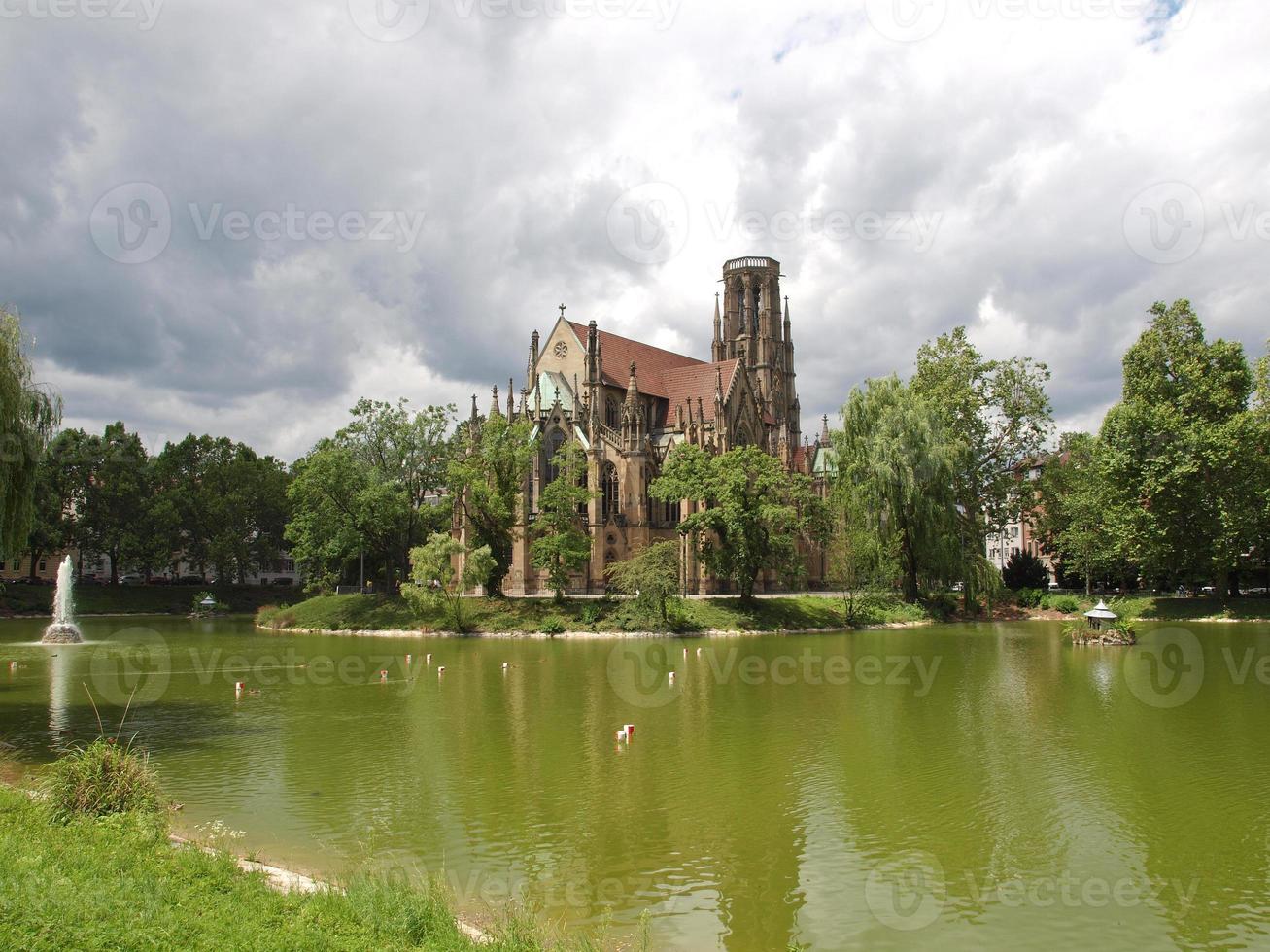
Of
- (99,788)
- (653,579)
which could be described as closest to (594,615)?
(653,579)

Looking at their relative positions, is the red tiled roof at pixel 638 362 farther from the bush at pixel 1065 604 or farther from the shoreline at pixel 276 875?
the shoreline at pixel 276 875

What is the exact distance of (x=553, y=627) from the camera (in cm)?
4959

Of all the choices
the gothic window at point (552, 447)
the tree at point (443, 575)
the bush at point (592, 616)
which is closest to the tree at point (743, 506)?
the bush at point (592, 616)

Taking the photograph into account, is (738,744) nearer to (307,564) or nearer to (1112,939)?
(1112,939)

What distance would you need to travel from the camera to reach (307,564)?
77188 millimetres

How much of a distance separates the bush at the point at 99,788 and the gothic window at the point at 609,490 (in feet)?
172

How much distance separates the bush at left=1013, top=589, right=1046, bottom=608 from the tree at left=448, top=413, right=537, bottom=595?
112ft

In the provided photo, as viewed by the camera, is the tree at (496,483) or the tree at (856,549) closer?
the tree at (856,549)

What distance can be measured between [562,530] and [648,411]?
989 inches

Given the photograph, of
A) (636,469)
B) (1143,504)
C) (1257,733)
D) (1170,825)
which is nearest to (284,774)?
(1170,825)

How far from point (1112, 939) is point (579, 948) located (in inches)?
233

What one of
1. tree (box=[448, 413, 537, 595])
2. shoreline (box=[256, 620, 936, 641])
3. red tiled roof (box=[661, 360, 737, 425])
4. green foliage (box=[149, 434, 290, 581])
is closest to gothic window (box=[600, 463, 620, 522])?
tree (box=[448, 413, 537, 595])

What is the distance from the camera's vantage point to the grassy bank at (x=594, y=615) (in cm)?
4975

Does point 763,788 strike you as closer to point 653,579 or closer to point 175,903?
point 175,903
